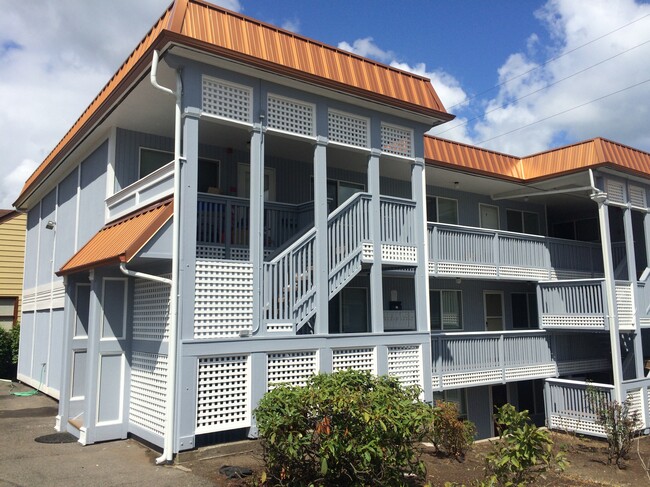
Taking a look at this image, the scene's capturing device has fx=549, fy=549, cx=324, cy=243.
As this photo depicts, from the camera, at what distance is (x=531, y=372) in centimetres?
1427

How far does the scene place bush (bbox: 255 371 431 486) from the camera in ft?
18.7

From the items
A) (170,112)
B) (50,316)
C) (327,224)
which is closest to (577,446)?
(327,224)

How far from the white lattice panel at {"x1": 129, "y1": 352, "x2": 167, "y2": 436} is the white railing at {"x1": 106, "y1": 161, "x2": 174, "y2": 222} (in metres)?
2.60

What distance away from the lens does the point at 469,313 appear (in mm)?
15945

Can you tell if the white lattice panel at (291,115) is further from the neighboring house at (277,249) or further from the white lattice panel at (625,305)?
the white lattice panel at (625,305)

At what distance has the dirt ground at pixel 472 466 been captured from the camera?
7.57 m

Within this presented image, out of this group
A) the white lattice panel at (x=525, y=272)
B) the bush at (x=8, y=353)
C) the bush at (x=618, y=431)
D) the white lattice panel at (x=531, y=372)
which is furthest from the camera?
the bush at (x=8, y=353)

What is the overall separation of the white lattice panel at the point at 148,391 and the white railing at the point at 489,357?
20.4 feet

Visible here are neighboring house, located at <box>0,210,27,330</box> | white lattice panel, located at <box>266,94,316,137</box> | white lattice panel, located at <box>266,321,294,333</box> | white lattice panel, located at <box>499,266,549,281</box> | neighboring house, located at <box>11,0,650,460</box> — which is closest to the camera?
neighboring house, located at <box>11,0,650,460</box>

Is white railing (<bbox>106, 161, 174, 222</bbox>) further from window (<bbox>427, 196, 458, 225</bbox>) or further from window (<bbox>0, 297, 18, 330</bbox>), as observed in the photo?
window (<bbox>0, 297, 18, 330</bbox>)

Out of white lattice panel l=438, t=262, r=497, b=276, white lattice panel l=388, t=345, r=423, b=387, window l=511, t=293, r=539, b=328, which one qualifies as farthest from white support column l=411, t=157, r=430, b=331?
window l=511, t=293, r=539, b=328

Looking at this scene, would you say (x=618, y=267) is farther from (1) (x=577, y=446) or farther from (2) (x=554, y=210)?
(1) (x=577, y=446)

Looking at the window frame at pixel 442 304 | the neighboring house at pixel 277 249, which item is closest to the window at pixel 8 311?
the neighboring house at pixel 277 249

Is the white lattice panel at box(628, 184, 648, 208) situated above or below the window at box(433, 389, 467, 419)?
above
